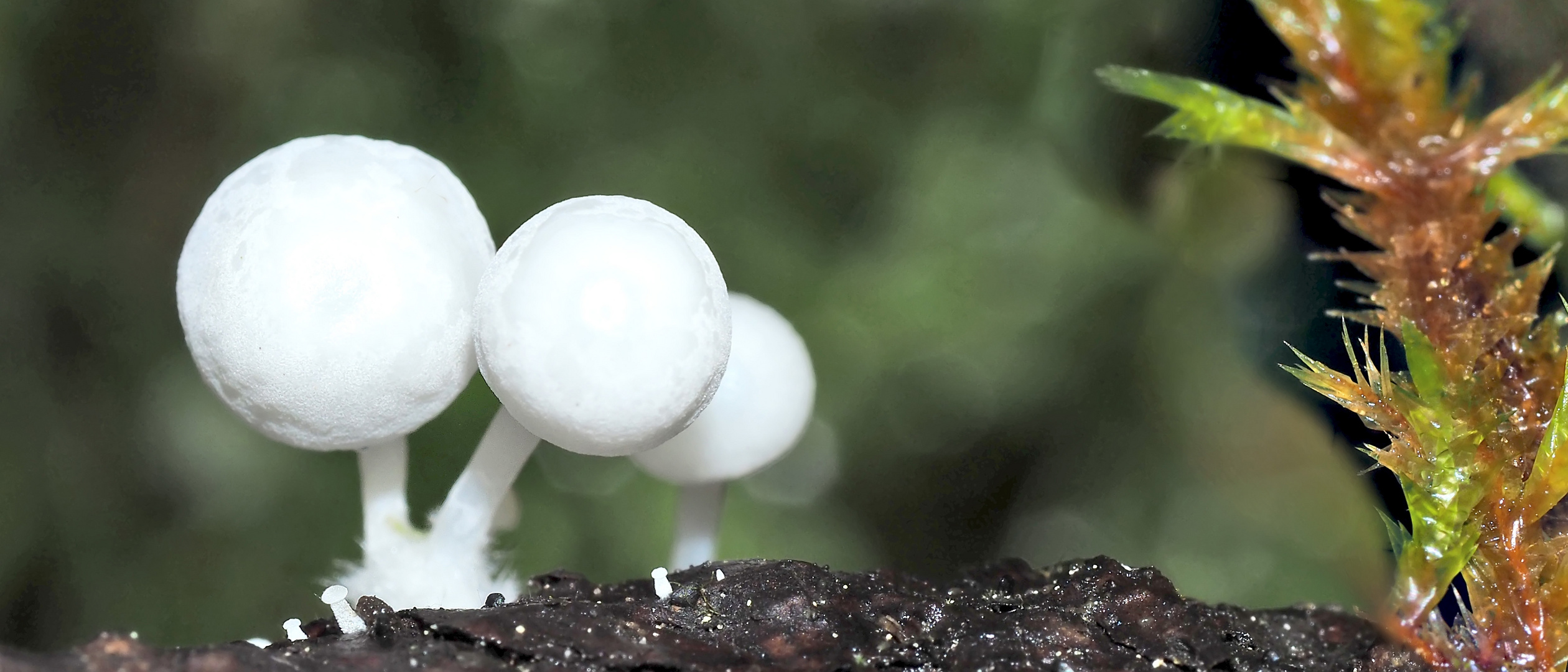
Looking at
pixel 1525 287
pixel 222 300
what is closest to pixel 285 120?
pixel 222 300

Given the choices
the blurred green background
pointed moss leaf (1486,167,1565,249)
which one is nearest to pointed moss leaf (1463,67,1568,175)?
pointed moss leaf (1486,167,1565,249)

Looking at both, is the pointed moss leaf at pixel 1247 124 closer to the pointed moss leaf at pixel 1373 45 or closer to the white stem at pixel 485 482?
the pointed moss leaf at pixel 1373 45

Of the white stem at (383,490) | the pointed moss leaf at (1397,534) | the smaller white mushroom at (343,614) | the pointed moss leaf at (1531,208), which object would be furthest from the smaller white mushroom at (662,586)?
the pointed moss leaf at (1531,208)

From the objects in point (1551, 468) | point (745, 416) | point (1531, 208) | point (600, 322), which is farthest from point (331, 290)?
point (1531, 208)

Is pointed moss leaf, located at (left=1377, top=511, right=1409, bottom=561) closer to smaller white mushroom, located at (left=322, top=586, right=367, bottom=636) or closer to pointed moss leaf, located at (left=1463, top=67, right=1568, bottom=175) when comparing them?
pointed moss leaf, located at (left=1463, top=67, right=1568, bottom=175)

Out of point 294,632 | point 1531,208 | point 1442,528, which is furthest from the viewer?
point 1531,208

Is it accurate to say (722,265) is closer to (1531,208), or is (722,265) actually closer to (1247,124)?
(1247,124)

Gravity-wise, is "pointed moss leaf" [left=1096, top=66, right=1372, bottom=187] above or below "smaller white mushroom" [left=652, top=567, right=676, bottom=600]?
above
